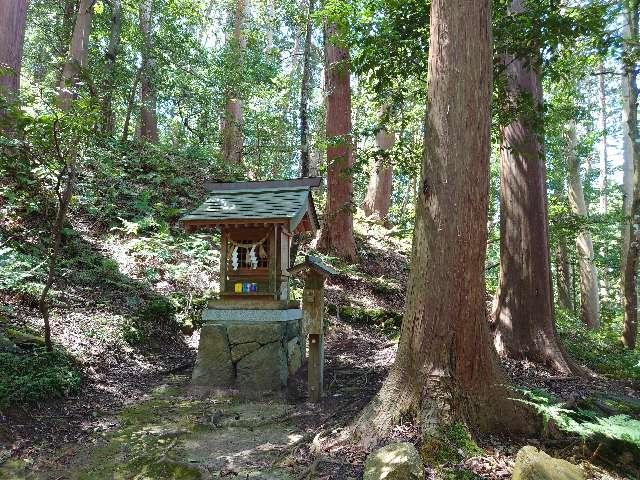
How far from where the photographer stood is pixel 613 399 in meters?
5.18

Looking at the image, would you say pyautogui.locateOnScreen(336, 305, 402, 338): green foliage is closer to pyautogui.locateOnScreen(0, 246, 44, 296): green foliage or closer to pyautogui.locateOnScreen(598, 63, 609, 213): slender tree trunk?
pyautogui.locateOnScreen(0, 246, 44, 296): green foliage

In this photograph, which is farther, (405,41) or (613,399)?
(405,41)

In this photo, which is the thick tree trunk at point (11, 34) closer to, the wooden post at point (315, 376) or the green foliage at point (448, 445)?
the wooden post at point (315, 376)

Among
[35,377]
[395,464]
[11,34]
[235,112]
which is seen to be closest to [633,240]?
[395,464]

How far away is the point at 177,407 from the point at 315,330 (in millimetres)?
2125

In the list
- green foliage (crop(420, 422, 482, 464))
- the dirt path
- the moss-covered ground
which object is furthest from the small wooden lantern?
green foliage (crop(420, 422, 482, 464))

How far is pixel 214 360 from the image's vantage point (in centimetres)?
696

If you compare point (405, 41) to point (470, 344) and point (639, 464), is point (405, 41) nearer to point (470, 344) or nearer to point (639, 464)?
point (470, 344)

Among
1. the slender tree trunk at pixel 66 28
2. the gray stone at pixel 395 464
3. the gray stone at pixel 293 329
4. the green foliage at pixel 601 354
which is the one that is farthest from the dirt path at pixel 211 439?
the slender tree trunk at pixel 66 28

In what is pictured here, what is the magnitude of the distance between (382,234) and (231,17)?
44.3 ft

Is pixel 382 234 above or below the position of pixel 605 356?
above

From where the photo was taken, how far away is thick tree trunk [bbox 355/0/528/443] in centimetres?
426

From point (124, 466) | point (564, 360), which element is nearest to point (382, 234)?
point (564, 360)

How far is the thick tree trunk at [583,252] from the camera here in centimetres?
1574
